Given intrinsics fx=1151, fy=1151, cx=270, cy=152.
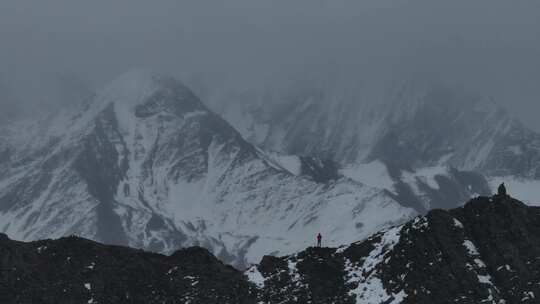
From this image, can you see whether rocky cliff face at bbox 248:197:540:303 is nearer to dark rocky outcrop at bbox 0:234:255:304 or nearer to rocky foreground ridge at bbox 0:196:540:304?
rocky foreground ridge at bbox 0:196:540:304

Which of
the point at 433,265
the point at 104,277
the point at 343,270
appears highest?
the point at 433,265

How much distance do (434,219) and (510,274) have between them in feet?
37.9

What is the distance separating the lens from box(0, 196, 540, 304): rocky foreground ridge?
110 m

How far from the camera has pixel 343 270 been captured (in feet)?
393

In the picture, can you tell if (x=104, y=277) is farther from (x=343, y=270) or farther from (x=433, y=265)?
(x=433, y=265)

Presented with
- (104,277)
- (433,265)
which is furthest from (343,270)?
(104,277)

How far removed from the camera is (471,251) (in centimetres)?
11494

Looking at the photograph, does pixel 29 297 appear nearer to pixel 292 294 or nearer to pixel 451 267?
pixel 292 294


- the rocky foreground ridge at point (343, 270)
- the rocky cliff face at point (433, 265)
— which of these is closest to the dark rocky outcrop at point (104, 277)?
the rocky foreground ridge at point (343, 270)

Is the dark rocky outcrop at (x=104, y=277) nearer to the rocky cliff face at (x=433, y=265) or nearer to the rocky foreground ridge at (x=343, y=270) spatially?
the rocky foreground ridge at (x=343, y=270)

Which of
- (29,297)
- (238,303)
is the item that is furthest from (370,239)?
(29,297)

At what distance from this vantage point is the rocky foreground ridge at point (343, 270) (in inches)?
4348

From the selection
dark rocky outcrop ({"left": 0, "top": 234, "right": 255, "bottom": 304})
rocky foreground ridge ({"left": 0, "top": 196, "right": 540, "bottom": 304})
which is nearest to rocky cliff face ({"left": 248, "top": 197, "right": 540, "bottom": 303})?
rocky foreground ridge ({"left": 0, "top": 196, "right": 540, "bottom": 304})

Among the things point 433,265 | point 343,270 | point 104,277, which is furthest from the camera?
point 343,270
